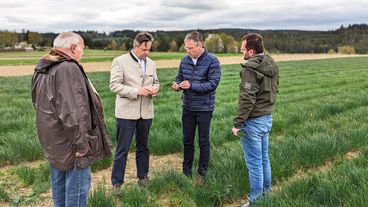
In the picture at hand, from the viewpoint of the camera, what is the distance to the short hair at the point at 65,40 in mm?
2469

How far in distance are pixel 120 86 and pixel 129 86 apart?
147 millimetres

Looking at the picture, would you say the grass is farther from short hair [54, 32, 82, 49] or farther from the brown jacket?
short hair [54, 32, 82, 49]

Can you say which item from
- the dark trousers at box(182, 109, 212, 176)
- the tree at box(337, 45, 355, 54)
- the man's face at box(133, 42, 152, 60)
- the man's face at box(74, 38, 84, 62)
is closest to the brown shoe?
the dark trousers at box(182, 109, 212, 176)

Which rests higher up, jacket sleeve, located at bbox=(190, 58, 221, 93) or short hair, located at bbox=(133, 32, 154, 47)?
short hair, located at bbox=(133, 32, 154, 47)

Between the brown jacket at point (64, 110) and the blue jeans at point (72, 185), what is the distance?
12cm

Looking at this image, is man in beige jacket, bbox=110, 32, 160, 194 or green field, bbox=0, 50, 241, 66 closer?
man in beige jacket, bbox=110, 32, 160, 194

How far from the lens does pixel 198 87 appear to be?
4.08 m

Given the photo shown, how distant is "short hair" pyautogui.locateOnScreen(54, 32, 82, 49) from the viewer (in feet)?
8.10

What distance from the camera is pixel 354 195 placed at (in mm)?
2797

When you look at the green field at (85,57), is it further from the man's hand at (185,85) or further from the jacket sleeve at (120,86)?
the man's hand at (185,85)

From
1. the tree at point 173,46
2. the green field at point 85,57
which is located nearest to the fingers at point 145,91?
the green field at point 85,57

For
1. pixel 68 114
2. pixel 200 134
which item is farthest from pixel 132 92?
Result: pixel 68 114

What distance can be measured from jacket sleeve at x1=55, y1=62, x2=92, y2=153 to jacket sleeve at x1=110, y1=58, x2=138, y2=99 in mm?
1303

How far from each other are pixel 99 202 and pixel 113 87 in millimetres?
1459
